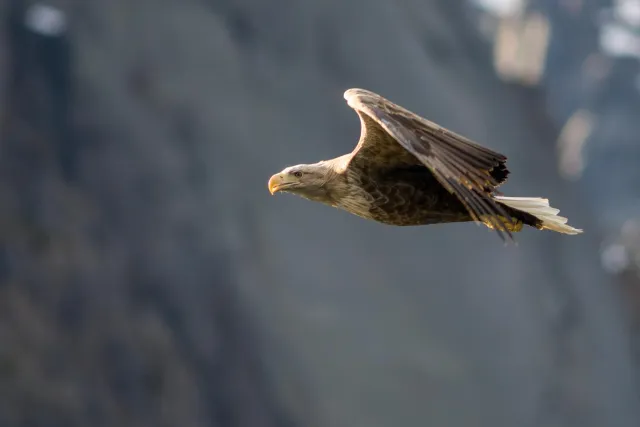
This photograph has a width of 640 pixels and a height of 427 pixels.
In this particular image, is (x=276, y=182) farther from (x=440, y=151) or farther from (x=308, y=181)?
(x=440, y=151)

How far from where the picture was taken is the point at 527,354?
1182 inches

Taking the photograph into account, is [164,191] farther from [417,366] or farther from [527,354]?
[527,354]

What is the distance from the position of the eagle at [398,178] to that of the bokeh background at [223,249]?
17.5 m

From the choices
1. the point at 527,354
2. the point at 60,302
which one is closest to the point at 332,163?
the point at 60,302

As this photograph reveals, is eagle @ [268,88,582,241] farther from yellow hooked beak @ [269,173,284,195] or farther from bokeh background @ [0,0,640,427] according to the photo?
bokeh background @ [0,0,640,427]

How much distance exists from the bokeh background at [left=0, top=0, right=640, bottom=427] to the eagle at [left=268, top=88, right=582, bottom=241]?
57.5 ft

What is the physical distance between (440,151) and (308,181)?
1.16 m

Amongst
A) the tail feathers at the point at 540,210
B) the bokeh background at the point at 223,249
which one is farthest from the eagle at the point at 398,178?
the bokeh background at the point at 223,249

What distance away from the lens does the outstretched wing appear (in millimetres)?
6984

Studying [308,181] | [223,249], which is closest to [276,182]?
[308,181]

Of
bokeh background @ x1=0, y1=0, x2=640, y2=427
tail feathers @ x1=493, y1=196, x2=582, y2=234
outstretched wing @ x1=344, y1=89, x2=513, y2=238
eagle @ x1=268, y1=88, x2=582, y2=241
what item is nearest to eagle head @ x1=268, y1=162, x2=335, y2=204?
eagle @ x1=268, y1=88, x2=582, y2=241

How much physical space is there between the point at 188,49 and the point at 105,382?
767cm

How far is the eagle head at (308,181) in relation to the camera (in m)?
8.10

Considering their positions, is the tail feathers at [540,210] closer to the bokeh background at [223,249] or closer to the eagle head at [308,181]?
the eagle head at [308,181]
